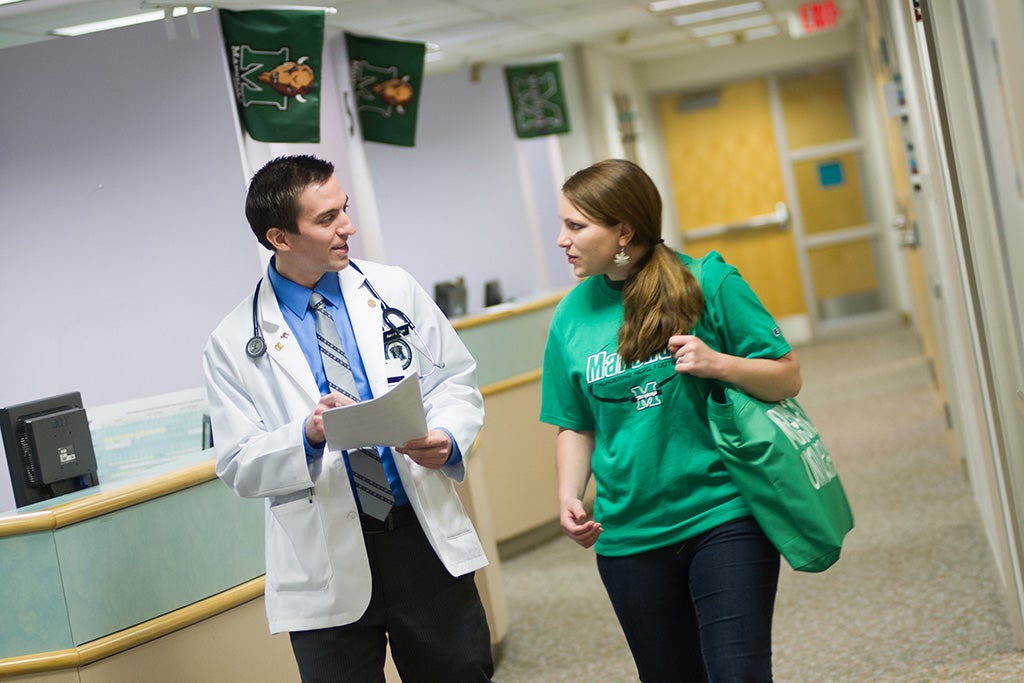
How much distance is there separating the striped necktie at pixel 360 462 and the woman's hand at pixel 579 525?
356mm

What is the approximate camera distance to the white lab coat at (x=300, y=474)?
93.7 inches

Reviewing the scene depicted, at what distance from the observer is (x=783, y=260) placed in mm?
12906

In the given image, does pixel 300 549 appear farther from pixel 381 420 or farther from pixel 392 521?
pixel 381 420

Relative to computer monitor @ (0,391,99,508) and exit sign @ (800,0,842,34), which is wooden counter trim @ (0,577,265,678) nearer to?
computer monitor @ (0,391,99,508)

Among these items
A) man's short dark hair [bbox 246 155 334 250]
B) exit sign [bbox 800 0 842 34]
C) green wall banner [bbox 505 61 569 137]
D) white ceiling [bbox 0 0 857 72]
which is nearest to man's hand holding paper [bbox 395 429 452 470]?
man's short dark hair [bbox 246 155 334 250]

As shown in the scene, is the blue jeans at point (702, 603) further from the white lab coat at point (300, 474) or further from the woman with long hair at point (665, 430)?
the white lab coat at point (300, 474)

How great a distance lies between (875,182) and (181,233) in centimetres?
946

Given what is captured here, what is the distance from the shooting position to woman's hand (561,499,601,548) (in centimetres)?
238

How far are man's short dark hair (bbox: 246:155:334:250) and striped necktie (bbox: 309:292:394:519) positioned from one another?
0.81ft

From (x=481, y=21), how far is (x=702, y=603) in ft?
18.3

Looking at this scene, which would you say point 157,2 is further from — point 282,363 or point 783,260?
point 783,260

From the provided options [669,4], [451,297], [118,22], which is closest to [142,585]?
[118,22]

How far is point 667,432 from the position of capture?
→ 2.33m

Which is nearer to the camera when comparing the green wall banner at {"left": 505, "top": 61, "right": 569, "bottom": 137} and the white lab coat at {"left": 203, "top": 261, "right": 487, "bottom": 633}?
the white lab coat at {"left": 203, "top": 261, "right": 487, "bottom": 633}
